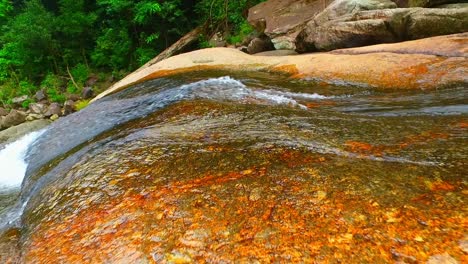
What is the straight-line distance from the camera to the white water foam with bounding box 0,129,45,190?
4.91 metres

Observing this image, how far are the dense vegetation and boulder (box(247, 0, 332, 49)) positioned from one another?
6.51ft

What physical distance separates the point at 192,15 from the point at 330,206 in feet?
48.3

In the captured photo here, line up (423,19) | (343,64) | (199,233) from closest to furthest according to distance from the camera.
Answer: (199,233)
(343,64)
(423,19)

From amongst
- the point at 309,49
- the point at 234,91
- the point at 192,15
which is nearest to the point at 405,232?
the point at 234,91

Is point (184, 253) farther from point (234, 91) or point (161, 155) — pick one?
point (234, 91)

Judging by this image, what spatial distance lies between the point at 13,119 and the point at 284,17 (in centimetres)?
1160

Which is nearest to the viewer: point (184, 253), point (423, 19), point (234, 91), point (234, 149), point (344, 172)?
point (184, 253)

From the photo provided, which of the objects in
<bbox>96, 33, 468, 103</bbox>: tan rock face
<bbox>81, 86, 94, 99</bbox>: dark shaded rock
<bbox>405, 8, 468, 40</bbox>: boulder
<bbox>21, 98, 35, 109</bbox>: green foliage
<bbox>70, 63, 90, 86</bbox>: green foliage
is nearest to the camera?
<bbox>96, 33, 468, 103</bbox>: tan rock face

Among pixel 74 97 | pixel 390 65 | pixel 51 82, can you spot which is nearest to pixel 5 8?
pixel 51 82

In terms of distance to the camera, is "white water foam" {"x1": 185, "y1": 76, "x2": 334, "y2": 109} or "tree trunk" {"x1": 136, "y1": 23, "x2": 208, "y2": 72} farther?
"tree trunk" {"x1": 136, "y1": 23, "x2": 208, "y2": 72}

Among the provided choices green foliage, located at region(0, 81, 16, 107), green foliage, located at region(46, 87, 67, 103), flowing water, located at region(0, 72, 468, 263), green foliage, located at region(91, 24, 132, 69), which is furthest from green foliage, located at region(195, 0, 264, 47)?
flowing water, located at region(0, 72, 468, 263)

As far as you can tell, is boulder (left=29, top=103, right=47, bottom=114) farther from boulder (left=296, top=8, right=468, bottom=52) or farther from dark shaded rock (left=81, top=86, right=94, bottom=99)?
Answer: boulder (left=296, top=8, right=468, bottom=52)

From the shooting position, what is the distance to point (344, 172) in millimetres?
2143

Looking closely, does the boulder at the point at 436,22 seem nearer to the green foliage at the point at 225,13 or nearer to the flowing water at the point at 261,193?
the flowing water at the point at 261,193
